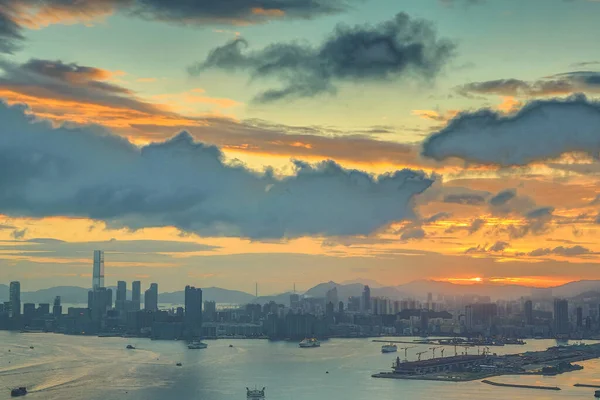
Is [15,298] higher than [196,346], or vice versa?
[15,298]

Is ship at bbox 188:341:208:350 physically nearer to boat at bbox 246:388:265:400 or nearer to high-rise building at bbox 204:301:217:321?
high-rise building at bbox 204:301:217:321

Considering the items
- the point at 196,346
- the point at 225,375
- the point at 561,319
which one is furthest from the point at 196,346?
the point at 561,319

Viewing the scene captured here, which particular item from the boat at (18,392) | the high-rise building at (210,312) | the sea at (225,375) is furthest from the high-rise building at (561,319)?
the boat at (18,392)

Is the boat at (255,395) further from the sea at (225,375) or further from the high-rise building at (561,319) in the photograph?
the high-rise building at (561,319)

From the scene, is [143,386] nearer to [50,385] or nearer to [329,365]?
[50,385]

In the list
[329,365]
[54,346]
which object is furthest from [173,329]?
[329,365]

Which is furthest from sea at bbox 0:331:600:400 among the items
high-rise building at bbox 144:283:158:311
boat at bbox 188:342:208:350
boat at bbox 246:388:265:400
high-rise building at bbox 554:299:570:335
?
high-rise building at bbox 144:283:158:311

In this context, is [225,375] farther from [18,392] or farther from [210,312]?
[210,312]
